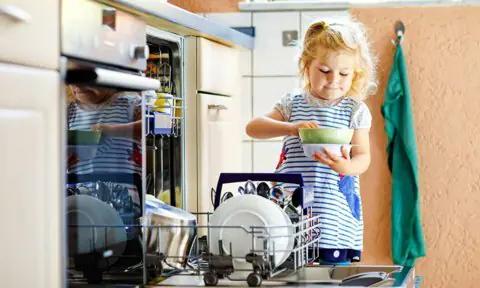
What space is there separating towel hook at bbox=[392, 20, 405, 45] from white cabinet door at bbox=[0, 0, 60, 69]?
2.09m

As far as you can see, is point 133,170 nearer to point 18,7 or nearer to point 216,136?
→ point 18,7

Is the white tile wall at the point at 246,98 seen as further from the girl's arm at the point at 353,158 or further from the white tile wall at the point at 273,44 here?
the girl's arm at the point at 353,158

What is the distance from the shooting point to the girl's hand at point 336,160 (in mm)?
2223

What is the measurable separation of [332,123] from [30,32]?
3.70ft

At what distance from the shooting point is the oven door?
1.73 metres

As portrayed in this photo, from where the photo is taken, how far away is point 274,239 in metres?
1.85

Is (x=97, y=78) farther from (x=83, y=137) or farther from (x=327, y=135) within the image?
(x=327, y=135)

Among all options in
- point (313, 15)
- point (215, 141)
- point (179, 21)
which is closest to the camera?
point (179, 21)

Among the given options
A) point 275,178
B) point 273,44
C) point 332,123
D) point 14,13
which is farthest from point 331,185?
point 273,44

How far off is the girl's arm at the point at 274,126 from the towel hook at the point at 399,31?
1.07 metres

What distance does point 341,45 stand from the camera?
2.49 m

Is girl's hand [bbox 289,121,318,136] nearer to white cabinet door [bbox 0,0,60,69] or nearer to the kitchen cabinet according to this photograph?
the kitchen cabinet

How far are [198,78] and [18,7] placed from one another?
148 centimetres

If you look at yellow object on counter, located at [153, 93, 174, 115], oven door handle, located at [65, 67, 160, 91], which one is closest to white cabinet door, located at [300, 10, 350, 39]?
yellow object on counter, located at [153, 93, 174, 115]
